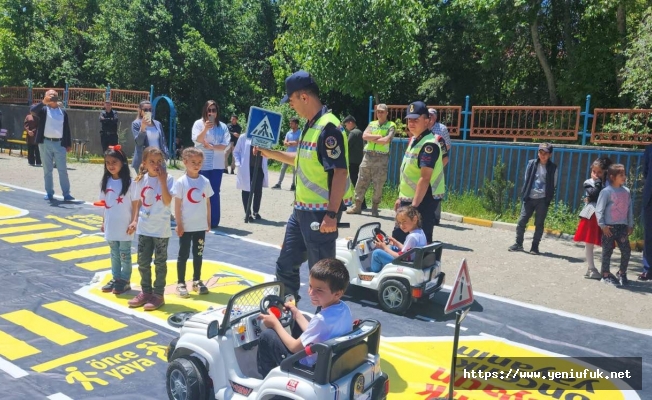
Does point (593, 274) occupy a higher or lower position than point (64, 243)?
higher

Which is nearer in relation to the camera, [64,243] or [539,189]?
[64,243]

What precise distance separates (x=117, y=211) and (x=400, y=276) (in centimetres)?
304

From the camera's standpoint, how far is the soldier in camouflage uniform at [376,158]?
11.2 meters

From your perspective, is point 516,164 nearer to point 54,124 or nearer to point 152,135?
point 152,135

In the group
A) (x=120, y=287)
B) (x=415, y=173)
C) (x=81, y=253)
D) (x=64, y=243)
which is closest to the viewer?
(x=120, y=287)

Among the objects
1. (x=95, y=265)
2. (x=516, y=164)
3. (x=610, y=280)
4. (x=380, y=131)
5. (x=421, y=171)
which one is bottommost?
(x=95, y=265)

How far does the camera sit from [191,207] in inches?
238

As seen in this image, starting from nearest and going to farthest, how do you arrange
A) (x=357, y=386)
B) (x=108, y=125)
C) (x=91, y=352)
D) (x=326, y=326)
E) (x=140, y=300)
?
(x=357, y=386), (x=326, y=326), (x=91, y=352), (x=140, y=300), (x=108, y=125)

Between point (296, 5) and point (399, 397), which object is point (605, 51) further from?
point (399, 397)

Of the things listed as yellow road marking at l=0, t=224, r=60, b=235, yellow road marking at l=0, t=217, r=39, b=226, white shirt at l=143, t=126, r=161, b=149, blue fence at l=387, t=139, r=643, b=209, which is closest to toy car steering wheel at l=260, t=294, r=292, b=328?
white shirt at l=143, t=126, r=161, b=149

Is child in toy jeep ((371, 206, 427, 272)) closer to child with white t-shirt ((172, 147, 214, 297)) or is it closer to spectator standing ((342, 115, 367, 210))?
child with white t-shirt ((172, 147, 214, 297))

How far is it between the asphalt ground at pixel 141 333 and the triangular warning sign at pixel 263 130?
1.82 meters

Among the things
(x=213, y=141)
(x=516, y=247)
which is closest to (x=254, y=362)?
(x=213, y=141)

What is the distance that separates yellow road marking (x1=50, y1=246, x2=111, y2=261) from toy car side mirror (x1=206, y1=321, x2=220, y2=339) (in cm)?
445
